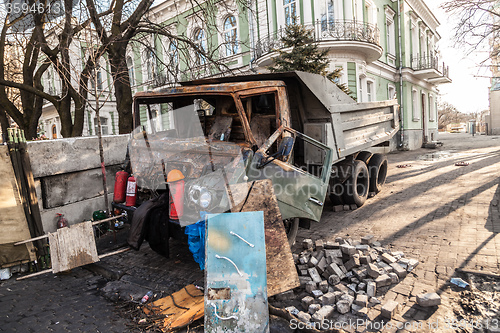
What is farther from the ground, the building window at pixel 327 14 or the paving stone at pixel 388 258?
the building window at pixel 327 14

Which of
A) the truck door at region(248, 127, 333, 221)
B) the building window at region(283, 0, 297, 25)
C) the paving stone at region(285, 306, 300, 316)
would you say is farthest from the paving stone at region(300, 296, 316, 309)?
the building window at region(283, 0, 297, 25)

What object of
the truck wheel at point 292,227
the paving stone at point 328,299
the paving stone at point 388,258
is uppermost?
the truck wheel at point 292,227

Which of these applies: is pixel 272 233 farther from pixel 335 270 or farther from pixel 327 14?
pixel 327 14

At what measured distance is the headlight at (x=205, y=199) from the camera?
3539mm

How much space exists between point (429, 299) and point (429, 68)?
19.3 metres

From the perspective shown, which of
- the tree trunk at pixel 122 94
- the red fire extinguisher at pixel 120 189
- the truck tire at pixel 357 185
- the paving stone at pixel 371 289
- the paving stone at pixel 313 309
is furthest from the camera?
the tree trunk at pixel 122 94

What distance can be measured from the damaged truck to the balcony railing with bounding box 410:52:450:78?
15.6m

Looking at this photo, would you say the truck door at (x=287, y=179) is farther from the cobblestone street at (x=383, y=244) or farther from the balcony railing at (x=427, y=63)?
the balcony railing at (x=427, y=63)

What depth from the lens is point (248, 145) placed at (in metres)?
4.36

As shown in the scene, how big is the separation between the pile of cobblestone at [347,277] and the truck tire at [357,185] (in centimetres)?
200

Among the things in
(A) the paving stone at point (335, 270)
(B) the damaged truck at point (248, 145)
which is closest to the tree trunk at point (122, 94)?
(B) the damaged truck at point (248, 145)

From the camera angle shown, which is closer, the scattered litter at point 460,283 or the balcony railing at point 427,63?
the scattered litter at point 460,283

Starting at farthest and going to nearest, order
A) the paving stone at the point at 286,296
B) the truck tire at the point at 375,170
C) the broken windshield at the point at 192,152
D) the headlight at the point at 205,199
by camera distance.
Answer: the truck tire at the point at 375,170, the broken windshield at the point at 192,152, the headlight at the point at 205,199, the paving stone at the point at 286,296

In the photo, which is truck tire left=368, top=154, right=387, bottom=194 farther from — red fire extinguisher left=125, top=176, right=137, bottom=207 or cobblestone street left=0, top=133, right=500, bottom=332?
red fire extinguisher left=125, top=176, right=137, bottom=207
